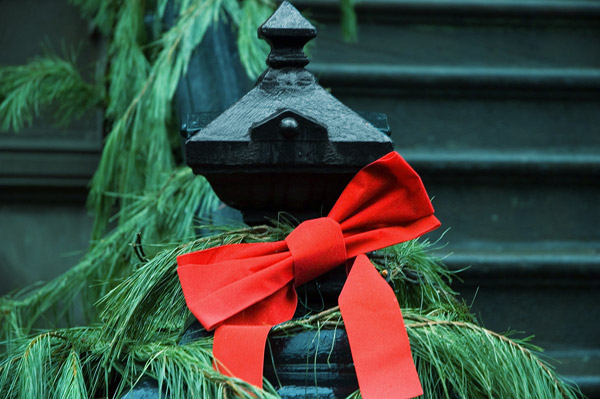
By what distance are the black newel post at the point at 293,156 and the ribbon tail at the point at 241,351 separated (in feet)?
0.08

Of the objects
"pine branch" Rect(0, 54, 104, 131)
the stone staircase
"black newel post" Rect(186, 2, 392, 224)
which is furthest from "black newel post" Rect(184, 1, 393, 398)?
"pine branch" Rect(0, 54, 104, 131)

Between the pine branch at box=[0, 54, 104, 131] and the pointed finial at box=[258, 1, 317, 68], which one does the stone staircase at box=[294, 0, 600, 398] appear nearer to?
the pine branch at box=[0, 54, 104, 131]

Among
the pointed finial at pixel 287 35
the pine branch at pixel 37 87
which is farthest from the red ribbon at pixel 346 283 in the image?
the pine branch at pixel 37 87

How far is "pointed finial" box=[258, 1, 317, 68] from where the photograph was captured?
0.87m

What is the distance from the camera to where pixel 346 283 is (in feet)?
2.73

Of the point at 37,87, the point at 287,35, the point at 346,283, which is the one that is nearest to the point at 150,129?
the point at 37,87

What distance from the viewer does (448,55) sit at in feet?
7.11

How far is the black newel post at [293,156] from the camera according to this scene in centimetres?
81

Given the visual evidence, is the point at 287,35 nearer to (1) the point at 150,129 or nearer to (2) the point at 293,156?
(2) the point at 293,156

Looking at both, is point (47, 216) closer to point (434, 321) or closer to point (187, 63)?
point (187, 63)

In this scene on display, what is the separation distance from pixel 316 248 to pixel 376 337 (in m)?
0.13

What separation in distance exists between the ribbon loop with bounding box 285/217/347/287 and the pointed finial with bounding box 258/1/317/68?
0.67ft

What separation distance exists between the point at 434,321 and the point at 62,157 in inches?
73.3

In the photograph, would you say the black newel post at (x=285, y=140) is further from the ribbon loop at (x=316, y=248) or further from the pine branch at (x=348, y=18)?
the pine branch at (x=348, y=18)
